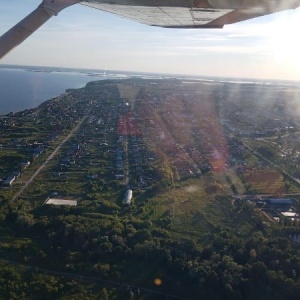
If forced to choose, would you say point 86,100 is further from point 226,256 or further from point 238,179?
point 226,256

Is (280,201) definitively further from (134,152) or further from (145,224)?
(134,152)

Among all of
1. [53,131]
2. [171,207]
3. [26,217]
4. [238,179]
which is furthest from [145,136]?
[26,217]

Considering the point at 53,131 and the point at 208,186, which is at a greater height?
the point at 208,186

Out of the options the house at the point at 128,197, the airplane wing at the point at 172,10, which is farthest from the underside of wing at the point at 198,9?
the house at the point at 128,197

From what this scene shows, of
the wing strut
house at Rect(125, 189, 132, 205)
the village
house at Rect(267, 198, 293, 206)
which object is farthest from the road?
the wing strut

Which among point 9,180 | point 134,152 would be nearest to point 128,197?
point 9,180

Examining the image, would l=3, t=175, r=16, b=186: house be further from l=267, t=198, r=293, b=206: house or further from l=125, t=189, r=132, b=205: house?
l=267, t=198, r=293, b=206: house

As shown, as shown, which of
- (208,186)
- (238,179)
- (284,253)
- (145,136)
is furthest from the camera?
(145,136)
